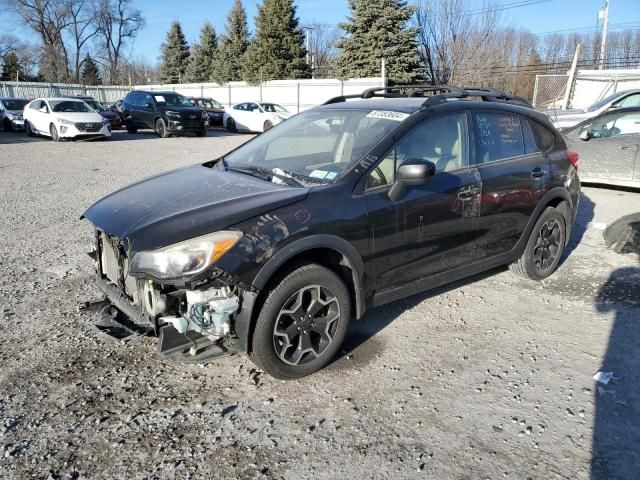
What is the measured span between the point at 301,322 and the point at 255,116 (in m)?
21.3

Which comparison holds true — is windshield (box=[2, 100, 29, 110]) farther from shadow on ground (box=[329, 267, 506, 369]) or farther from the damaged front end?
shadow on ground (box=[329, 267, 506, 369])

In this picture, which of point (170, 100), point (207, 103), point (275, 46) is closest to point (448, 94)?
point (170, 100)

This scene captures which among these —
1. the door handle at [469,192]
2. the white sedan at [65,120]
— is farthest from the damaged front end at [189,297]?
the white sedan at [65,120]

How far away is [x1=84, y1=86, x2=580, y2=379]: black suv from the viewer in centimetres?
293

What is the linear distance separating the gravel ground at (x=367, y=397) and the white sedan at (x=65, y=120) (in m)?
14.5

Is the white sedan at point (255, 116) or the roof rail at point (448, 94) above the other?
the roof rail at point (448, 94)

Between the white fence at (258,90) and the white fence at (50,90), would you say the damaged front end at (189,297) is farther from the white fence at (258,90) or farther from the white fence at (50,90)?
the white fence at (50,90)

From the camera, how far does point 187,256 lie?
9.29 ft

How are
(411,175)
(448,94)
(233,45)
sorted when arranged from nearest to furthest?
1. (411,175)
2. (448,94)
3. (233,45)

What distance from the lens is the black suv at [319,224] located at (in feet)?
9.62

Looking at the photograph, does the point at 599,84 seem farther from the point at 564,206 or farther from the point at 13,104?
the point at 13,104

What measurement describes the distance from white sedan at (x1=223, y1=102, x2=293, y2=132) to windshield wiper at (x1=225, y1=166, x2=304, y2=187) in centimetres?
1916

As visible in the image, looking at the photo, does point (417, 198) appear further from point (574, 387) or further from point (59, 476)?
point (59, 476)

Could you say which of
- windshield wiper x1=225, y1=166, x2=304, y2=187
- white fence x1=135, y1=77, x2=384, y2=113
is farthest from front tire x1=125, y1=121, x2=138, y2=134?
windshield wiper x1=225, y1=166, x2=304, y2=187
